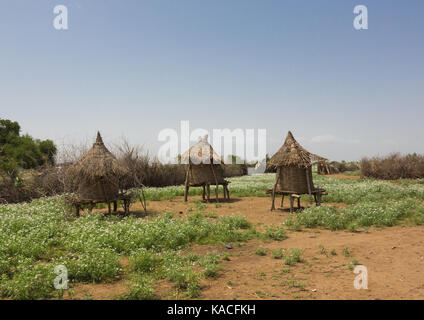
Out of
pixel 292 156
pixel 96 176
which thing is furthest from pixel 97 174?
pixel 292 156

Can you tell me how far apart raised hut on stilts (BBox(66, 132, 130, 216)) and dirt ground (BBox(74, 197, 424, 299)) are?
591cm

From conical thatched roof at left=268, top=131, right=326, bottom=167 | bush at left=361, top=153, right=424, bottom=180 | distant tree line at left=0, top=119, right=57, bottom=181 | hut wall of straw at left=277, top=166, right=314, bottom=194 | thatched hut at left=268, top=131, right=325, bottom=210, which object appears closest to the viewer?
conical thatched roof at left=268, top=131, right=326, bottom=167

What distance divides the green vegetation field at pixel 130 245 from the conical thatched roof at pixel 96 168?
68.4 inches

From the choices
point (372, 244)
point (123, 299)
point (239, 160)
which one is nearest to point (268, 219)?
point (372, 244)

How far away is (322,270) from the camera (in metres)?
7.12

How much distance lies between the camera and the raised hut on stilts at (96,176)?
1323cm

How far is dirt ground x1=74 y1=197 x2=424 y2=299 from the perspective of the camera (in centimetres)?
585

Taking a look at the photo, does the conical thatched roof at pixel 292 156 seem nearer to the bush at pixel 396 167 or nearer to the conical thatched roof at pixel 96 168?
the conical thatched roof at pixel 96 168

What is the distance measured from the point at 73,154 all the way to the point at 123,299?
15.2 metres
